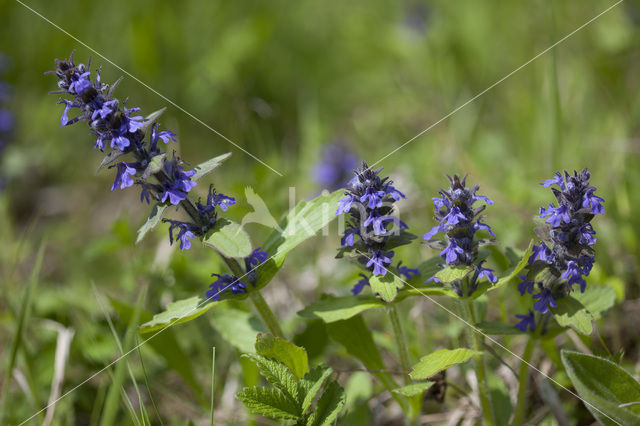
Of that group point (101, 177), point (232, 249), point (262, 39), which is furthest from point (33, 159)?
point (232, 249)

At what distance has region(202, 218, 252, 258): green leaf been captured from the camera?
197cm

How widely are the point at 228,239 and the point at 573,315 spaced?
140cm

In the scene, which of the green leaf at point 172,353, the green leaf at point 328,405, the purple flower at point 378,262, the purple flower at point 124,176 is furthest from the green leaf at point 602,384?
the green leaf at point 172,353

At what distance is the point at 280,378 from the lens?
6.96ft

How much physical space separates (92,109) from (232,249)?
77 centimetres

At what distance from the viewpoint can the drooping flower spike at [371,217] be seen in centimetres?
209

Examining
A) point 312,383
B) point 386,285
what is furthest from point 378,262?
point 312,383

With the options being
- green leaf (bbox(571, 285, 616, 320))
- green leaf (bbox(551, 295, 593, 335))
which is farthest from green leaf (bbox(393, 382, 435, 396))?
green leaf (bbox(571, 285, 616, 320))

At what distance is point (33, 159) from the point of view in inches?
223

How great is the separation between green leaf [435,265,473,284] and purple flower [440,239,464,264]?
0.04m

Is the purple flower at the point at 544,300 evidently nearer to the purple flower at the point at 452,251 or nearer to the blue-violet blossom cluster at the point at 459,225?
the blue-violet blossom cluster at the point at 459,225

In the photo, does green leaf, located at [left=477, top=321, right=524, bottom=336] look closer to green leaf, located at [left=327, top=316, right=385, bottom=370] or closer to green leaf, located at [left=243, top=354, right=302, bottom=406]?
green leaf, located at [left=327, top=316, right=385, bottom=370]

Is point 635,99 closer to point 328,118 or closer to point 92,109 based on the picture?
point 328,118

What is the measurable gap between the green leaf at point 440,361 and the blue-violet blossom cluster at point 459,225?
0.30 metres
